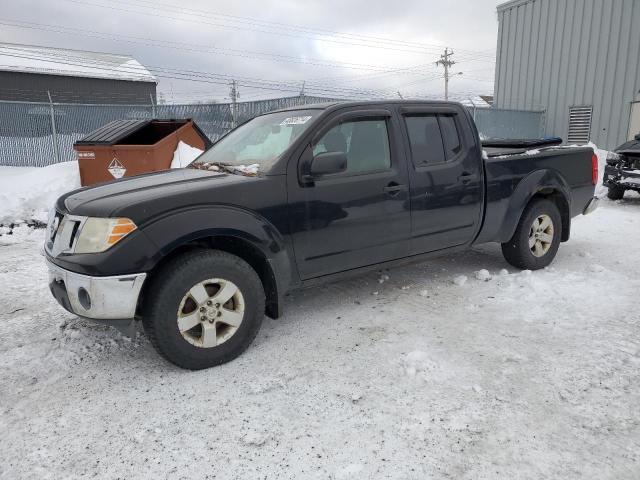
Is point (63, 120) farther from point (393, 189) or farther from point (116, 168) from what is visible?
point (393, 189)

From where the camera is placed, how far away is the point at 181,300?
2.78 metres

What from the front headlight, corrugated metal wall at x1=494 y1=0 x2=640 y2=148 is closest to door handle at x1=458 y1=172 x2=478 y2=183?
the front headlight

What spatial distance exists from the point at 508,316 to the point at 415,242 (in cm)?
94

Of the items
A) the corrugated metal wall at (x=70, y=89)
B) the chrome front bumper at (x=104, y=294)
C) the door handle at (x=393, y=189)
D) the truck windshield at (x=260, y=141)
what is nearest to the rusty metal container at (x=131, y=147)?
the truck windshield at (x=260, y=141)

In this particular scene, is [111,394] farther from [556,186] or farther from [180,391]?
[556,186]

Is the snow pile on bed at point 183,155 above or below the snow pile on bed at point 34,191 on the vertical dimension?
above

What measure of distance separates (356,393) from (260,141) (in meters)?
2.11

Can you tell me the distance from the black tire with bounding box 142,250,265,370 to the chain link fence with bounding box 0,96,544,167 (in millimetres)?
9582

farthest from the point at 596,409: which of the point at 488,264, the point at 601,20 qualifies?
the point at 601,20

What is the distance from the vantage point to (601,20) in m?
15.0

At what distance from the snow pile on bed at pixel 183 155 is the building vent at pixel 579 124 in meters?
14.0

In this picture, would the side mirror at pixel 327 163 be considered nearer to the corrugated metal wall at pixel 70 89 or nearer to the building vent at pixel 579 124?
the building vent at pixel 579 124

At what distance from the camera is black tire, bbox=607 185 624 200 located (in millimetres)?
9305

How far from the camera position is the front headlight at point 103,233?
104 inches
